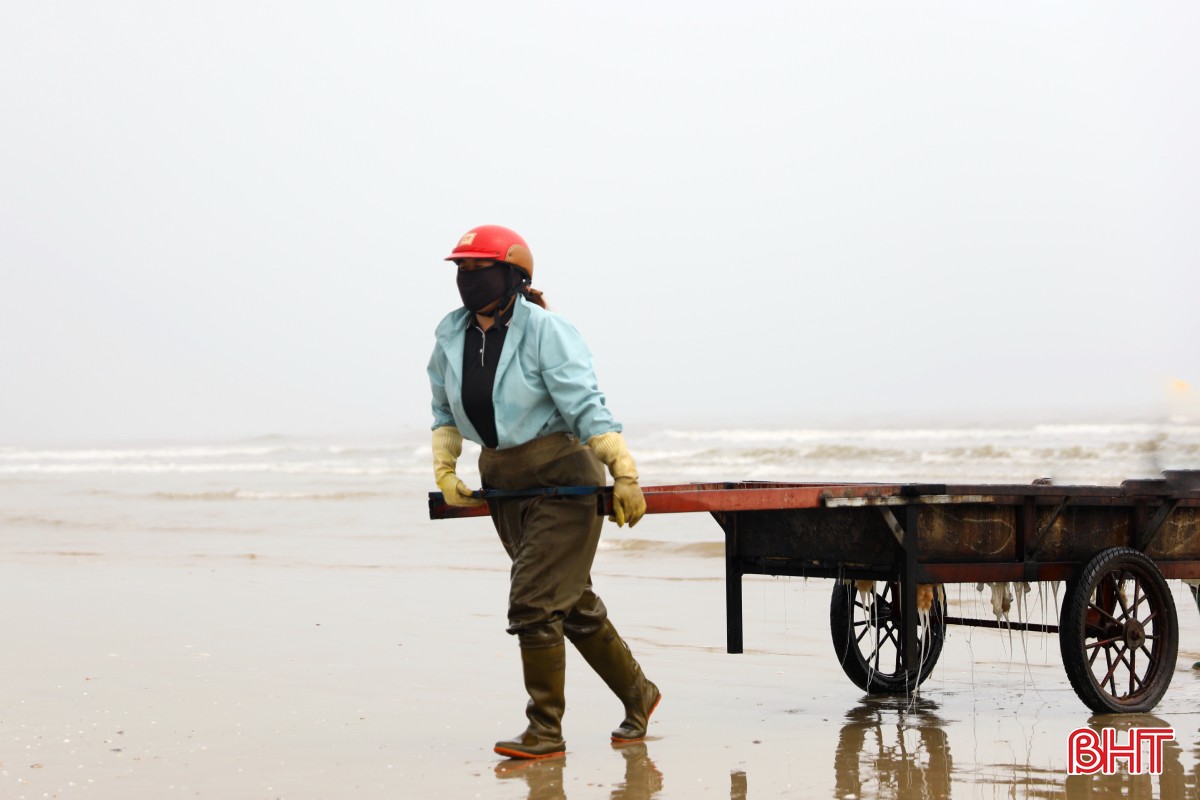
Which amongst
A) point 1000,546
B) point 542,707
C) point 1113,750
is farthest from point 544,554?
point 1113,750

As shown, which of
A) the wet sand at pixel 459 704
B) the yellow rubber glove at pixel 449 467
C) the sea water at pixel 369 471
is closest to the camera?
the wet sand at pixel 459 704

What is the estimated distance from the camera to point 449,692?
20.4 feet

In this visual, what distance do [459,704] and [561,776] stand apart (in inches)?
56.9

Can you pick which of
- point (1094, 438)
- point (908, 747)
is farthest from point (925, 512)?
point (1094, 438)

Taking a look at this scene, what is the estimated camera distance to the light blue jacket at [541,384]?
15.4ft

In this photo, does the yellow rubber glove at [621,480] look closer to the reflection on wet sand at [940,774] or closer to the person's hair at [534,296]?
the person's hair at [534,296]

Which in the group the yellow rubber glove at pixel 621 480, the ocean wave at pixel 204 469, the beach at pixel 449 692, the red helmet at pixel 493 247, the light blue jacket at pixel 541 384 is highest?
the red helmet at pixel 493 247

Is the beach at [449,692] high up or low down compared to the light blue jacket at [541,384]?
down

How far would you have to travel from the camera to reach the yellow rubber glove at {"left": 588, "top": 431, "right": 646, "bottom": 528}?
4523mm

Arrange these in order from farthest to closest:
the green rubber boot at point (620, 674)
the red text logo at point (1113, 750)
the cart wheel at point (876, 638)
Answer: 1. the cart wheel at point (876, 638)
2. the green rubber boot at point (620, 674)
3. the red text logo at point (1113, 750)

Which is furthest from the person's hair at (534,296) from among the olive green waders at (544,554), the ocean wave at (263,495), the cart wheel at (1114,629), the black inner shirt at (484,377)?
the ocean wave at (263,495)

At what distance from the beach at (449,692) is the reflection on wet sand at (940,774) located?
14 mm

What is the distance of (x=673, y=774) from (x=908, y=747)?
99 centimetres

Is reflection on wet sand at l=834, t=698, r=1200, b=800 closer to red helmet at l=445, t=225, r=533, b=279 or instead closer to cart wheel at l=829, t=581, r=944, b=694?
cart wheel at l=829, t=581, r=944, b=694
